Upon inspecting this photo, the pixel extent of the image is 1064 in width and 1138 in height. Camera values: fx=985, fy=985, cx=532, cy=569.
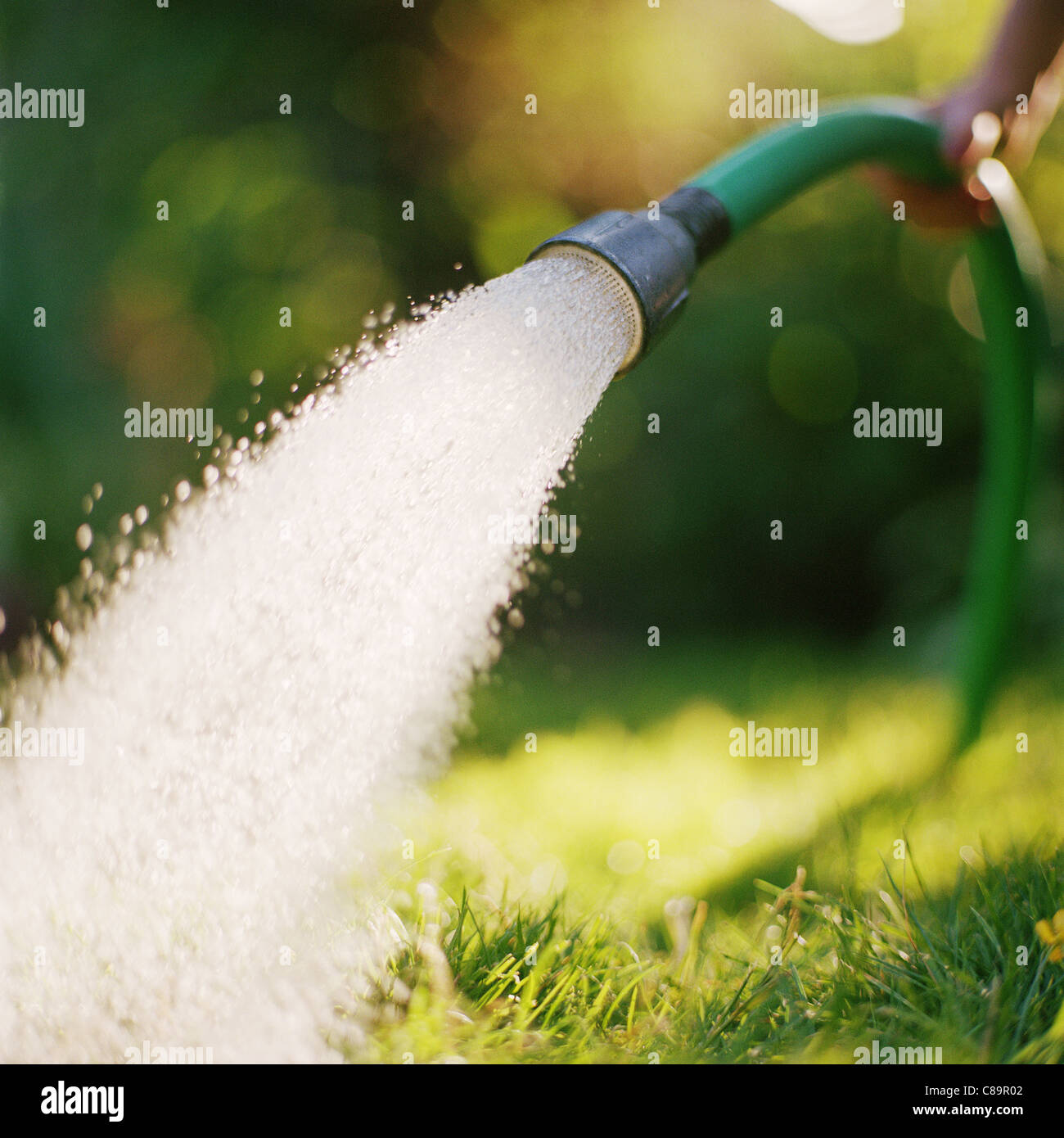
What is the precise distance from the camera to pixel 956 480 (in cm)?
481

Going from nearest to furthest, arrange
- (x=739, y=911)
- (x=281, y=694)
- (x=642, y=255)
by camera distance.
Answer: (x=642, y=255), (x=281, y=694), (x=739, y=911)

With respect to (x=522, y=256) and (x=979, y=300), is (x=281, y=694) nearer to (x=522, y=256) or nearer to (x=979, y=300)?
(x=979, y=300)

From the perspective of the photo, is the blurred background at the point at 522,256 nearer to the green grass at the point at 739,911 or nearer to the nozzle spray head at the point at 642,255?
the green grass at the point at 739,911

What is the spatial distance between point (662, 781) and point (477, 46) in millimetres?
3733

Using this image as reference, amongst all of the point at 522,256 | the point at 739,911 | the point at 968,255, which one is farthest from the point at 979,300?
the point at 522,256

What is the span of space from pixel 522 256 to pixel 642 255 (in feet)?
11.6

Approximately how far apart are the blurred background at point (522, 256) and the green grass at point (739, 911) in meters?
1.99

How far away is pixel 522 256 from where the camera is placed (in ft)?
15.3

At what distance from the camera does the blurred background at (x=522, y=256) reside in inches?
183

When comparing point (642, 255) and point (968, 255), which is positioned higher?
point (968, 255)

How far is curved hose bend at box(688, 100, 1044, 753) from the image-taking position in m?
1.59

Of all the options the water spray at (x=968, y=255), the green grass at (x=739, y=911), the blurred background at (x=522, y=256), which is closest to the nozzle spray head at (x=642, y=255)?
the water spray at (x=968, y=255)

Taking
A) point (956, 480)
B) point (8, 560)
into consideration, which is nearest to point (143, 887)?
point (8, 560)

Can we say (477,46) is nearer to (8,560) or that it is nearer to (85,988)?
(8,560)
